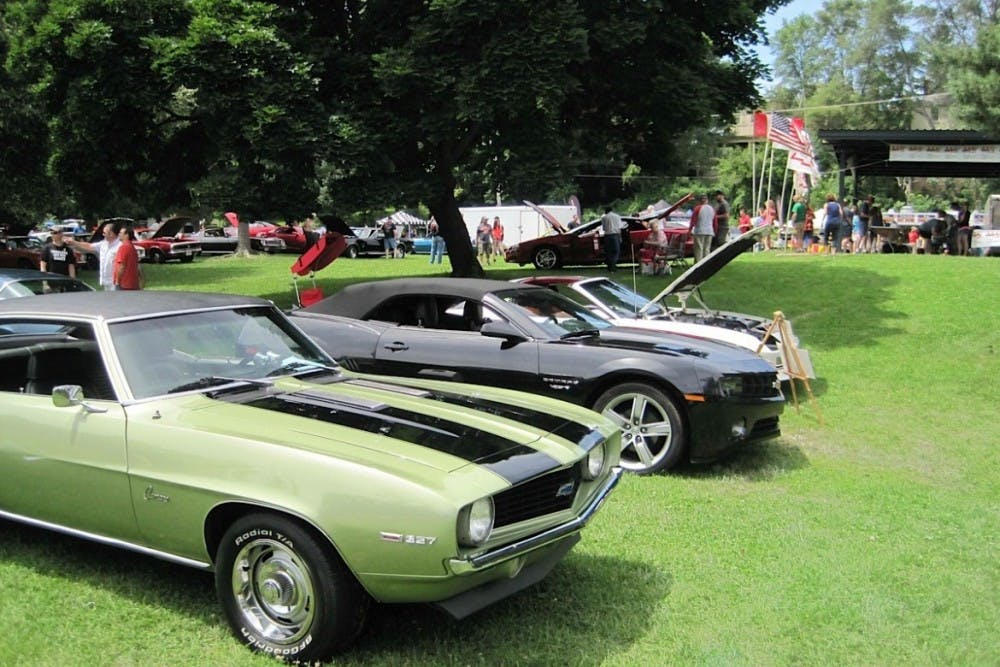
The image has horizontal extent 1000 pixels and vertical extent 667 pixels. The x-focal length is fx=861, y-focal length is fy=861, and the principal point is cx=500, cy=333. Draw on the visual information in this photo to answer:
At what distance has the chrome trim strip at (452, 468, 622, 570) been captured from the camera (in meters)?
3.34

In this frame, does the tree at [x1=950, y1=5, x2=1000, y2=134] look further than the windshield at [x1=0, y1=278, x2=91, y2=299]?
Yes

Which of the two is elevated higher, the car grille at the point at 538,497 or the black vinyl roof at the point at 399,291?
the black vinyl roof at the point at 399,291

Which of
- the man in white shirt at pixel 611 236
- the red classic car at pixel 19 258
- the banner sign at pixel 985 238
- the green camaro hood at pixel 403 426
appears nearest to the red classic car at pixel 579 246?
the man in white shirt at pixel 611 236

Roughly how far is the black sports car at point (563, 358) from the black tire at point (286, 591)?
2826 mm

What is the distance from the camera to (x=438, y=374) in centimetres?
683

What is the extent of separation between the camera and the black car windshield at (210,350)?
169 inches

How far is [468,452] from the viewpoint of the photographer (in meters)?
3.69

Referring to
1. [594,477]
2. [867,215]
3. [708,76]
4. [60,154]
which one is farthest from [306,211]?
[867,215]

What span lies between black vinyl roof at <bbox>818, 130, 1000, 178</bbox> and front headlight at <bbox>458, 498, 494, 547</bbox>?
85.0 ft

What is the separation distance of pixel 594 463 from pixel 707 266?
17.8ft

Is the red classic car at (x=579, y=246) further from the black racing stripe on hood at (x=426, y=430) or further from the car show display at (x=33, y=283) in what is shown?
the black racing stripe on hood at (x=426, y=430)

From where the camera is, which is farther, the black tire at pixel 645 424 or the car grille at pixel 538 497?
the black tire at pixel 645 424

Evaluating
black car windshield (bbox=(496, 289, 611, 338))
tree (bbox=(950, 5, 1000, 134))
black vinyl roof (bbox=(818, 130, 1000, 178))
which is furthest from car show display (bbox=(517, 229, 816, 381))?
black vinyl roof (bbox=(818, 130, 1000, 178))

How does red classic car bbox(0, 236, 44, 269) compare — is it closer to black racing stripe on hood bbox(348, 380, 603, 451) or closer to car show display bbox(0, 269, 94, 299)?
car show display bbox(0, 269, 94, 299)
